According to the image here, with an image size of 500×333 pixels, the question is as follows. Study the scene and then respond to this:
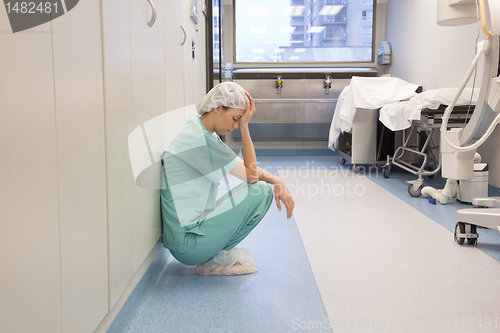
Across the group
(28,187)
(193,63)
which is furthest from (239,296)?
(193,63)

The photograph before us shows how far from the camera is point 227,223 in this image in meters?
1.58

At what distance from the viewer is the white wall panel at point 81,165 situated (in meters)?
0.79

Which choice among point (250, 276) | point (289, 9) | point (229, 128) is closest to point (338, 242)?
point (250, 276)

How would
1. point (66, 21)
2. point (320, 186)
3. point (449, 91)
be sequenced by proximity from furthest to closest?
point (320, 186), point (449, 91), point (66, 21)

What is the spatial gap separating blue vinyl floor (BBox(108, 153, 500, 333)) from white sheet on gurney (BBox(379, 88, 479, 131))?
1.08 m

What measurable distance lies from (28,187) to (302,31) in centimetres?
580

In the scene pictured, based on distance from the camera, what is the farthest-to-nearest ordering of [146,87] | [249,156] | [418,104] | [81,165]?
[418,104] → [249,156] → [146,87] → [81,165]

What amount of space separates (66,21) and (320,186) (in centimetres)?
298

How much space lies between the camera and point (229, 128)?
166 centimetres

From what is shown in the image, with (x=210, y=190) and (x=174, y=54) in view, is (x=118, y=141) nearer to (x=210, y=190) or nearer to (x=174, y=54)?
(x=210, y=190)

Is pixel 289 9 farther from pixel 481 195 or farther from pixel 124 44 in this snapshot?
pixel 124 44

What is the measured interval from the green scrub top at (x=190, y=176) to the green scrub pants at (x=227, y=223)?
0.04m

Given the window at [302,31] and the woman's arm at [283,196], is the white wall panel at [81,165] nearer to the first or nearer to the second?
the woman's arm at [283,196]

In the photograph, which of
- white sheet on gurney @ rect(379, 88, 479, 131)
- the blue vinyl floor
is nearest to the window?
white sheet on gurney @ rect(379, 88, 479, 131)
